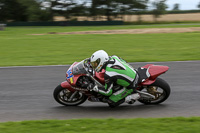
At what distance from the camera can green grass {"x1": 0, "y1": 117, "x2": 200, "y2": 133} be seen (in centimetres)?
494

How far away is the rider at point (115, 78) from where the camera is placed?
6.04 metres

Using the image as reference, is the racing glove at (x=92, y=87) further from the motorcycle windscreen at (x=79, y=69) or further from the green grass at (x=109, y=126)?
the green grass at (x=109, y=126)

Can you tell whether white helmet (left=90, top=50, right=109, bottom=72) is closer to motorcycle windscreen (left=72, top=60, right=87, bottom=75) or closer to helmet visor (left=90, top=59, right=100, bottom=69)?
Result: helmet visor (left=90, top=59, right=100, bottom=69)

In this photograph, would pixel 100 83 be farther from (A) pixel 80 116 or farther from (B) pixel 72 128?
(B) pixel 72 128

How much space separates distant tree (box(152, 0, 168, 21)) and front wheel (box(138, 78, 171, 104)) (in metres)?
45.5

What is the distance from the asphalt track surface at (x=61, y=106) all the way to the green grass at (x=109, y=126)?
0.68 metres

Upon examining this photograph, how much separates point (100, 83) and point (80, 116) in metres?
0.82

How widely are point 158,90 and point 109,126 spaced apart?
1945mm

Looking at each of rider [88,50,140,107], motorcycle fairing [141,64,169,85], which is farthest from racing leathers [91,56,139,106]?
motorcycle fairing [141,64,169,85]

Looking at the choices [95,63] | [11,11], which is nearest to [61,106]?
[95,63]

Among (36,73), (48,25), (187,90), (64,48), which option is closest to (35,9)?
(48,25)

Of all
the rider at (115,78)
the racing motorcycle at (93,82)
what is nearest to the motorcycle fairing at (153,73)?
the racing motorcycle at (93,82)

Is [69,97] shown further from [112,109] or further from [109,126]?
[109,126]

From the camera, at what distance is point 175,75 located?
Result: 9.61m
